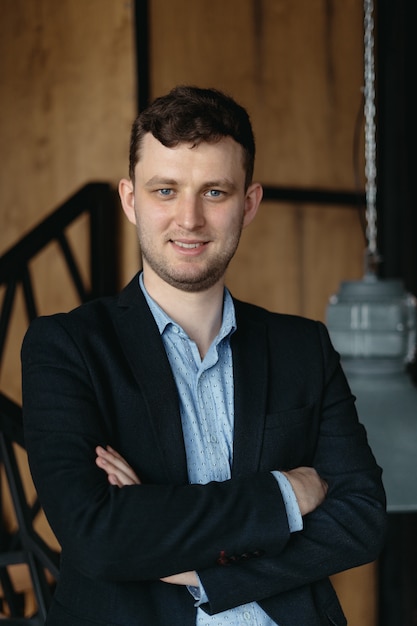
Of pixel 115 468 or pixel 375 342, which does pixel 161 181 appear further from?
pixel 375 342

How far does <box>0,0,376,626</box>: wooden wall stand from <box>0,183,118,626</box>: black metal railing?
0.09 meters

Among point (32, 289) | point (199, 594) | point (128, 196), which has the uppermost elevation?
point (128, 196)

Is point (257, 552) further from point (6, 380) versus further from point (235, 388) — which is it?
point (6, 380)

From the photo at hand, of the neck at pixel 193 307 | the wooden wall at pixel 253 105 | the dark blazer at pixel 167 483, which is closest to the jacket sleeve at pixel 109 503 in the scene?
the dark blazer at pixel 167 483

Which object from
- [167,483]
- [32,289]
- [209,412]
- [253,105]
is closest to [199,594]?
[167,483]

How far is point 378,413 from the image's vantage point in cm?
190

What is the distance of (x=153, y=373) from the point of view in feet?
5.32

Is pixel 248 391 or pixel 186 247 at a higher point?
pixel 186 247

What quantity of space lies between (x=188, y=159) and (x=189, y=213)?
98 mm

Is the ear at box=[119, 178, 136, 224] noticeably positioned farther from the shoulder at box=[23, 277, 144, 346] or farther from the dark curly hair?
the shoulder at box=[23, 277, 144, 346]

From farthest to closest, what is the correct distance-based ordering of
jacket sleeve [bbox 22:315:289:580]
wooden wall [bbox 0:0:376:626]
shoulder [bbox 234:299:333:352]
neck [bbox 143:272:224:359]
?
wooden wall [bbox 0:0:376:626]
shoulder [bbox 234:299:333:352]
neck [bbox 143:272:224:359]
jacket sleeve [bbox 22:315:289:580]

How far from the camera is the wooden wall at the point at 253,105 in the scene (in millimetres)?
3613

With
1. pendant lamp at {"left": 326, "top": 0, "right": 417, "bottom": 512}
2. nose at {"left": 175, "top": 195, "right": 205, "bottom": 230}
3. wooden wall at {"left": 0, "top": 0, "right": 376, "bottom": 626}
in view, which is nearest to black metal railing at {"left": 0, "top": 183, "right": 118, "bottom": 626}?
wooden wall at {"left": 0, "top": 0, "right": 376, "bottom": 626}

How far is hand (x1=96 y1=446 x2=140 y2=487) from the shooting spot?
1.50 meters
